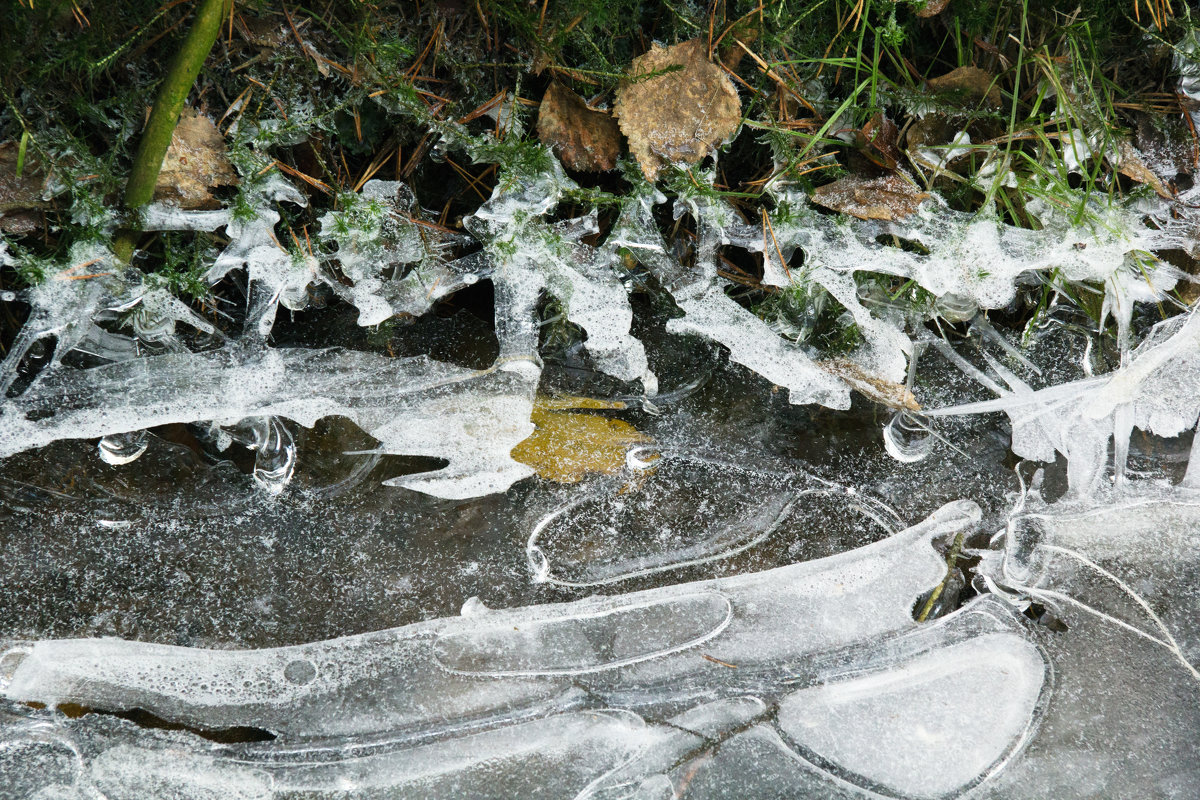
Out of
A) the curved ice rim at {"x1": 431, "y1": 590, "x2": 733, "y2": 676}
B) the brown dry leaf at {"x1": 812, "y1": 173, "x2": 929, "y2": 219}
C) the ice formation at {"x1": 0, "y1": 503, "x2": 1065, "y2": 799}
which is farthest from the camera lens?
the brown dry leaf at {"x1": 812, "y1": 173, "x2": 929, "y2": 219}

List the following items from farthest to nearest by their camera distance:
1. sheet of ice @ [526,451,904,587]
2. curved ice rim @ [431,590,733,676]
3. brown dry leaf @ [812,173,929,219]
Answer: brown dry leaf @ [812,173,929,219], sheet of ice @ [526,451,904,587], curved ice rim @ [431,590,733,676]

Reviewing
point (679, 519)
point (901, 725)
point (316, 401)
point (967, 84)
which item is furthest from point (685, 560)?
point (967, 84)

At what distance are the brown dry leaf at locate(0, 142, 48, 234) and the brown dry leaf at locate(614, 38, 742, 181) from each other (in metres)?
1.16

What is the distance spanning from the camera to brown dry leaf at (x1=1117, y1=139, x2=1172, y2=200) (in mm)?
1829

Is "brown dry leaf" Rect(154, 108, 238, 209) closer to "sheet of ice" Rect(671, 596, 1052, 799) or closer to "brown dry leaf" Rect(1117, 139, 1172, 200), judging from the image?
"sheet of ice" Rect(671, 596, 1052, 799)

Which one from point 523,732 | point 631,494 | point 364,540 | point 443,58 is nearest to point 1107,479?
point 631,494

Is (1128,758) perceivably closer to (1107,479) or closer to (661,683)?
(1107,479)

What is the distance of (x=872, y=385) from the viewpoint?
5.82 ft

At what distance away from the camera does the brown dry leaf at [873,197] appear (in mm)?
1799

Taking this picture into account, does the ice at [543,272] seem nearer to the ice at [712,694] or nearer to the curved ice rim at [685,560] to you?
the curved ice rim at [685,560]

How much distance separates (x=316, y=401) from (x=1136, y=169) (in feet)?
6.02

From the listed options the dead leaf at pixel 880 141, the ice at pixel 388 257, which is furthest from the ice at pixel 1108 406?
the ice at pixel 388 257

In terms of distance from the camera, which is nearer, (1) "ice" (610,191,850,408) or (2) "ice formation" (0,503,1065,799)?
(2) "ice formation" (0,503,1065,799)

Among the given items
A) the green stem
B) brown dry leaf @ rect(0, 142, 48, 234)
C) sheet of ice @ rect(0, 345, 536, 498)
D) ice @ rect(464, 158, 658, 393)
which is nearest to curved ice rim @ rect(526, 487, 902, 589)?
sheet of ice @ rect(0, 345, 536, 498)
